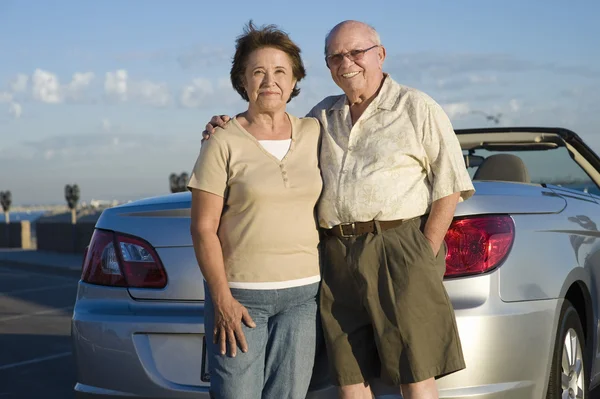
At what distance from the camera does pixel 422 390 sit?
288 cm

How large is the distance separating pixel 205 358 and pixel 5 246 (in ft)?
84.4

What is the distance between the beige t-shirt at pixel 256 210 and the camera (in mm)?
2771

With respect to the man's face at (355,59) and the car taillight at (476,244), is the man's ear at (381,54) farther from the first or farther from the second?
the car taillight at (476,244)

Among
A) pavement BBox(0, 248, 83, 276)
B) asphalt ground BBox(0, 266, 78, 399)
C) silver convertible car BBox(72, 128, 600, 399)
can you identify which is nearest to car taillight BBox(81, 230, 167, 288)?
silver convertible car BBox(72, 128, 600, 399)

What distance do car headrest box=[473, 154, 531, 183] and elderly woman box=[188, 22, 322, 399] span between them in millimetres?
1701

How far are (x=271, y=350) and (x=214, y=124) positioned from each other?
0.78 metres

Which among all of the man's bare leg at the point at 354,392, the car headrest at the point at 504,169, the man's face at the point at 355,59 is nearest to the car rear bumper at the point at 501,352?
the man's bare leg at the point at 354,392

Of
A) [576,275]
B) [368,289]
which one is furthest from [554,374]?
[368,289]

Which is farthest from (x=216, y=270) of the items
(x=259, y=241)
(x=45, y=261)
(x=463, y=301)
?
(x=45, y=261)

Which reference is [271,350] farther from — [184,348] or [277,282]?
[184,348]

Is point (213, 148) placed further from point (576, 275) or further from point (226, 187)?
point (576, 275)

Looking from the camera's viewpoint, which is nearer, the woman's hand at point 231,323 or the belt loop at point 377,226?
the woman's hand at point 231,323

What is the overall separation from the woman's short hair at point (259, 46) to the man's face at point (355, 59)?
0.14 meters

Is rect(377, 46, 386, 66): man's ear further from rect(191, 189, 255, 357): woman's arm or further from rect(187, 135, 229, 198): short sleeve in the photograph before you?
rect(191, 189, 255, 357): woman's arm
